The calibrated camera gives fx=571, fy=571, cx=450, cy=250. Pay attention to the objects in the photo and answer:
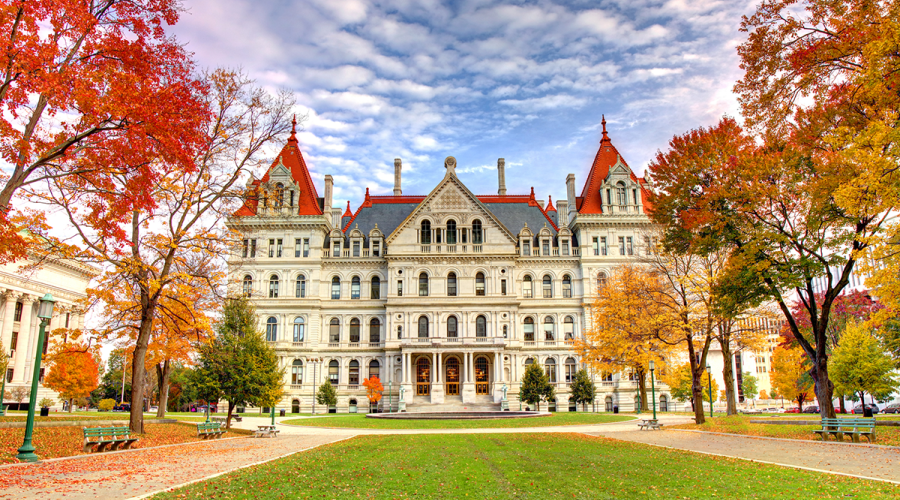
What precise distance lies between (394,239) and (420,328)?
27.8 feet

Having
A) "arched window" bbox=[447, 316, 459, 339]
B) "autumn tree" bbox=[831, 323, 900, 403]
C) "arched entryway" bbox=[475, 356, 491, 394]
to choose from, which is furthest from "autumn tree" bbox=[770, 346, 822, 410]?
"arched window" bbox=[447, 316, 459, 339]

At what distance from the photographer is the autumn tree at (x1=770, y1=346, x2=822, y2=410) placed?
153ft

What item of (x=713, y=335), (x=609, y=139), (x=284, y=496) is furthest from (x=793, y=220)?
(x=609, y=139)

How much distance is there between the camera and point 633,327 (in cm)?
2995

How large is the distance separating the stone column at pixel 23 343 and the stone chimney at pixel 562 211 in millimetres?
48789

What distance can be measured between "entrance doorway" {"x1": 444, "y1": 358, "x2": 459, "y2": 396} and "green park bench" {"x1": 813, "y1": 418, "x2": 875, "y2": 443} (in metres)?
34.9

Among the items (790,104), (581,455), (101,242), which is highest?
(790,104)

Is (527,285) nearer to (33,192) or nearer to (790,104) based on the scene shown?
(790,104)

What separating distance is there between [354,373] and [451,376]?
29.1ft

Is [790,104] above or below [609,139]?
below

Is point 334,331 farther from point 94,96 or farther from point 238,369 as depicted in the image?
point 94,96

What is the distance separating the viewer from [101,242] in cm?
1894

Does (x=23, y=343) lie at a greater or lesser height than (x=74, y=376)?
greater

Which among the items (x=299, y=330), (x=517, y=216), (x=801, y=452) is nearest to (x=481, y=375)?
(x=517, y=216)
